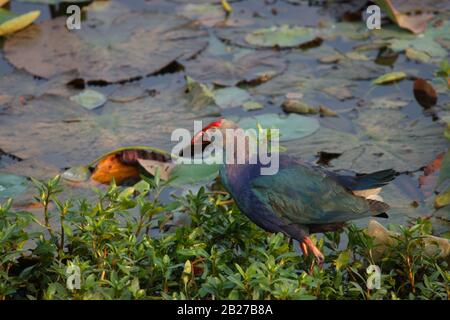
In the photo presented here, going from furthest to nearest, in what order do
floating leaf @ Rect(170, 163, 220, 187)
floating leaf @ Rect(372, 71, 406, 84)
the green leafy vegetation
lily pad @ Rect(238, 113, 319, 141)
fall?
floating leaf @ Rect(372, 71, 406, 84) → lily pad @ Rect(238, 113, 319, 141) → floating leaf @ Rect(170, 163, 220, 187) → the green leafy vegetation

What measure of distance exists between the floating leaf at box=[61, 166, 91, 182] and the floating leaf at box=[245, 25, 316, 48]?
166cm

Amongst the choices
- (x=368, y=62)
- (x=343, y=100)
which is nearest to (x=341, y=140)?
(x=343, y=100)

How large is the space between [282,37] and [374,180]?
233 cm

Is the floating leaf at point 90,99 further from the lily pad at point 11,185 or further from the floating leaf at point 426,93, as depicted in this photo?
the floating leaf at point 426,93

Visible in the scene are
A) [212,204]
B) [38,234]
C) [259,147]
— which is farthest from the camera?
[259,147]

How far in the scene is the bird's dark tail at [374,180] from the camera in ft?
11.1

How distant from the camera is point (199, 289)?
10.4ft

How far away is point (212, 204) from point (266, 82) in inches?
67.4

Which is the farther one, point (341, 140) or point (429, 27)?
point (429, 27)

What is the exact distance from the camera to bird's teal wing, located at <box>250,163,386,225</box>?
3.44 metres

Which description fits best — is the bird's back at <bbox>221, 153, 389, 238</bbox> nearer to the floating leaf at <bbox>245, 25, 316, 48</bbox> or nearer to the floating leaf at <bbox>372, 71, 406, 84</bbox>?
the floating leaf at <bbox>372, 71, 406, 84</bbox>

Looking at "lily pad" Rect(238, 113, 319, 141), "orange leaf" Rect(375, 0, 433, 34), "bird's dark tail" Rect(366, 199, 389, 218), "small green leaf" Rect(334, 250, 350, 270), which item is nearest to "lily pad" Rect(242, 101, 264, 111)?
"lily pad" Rect(238, 113, 319, 141)
